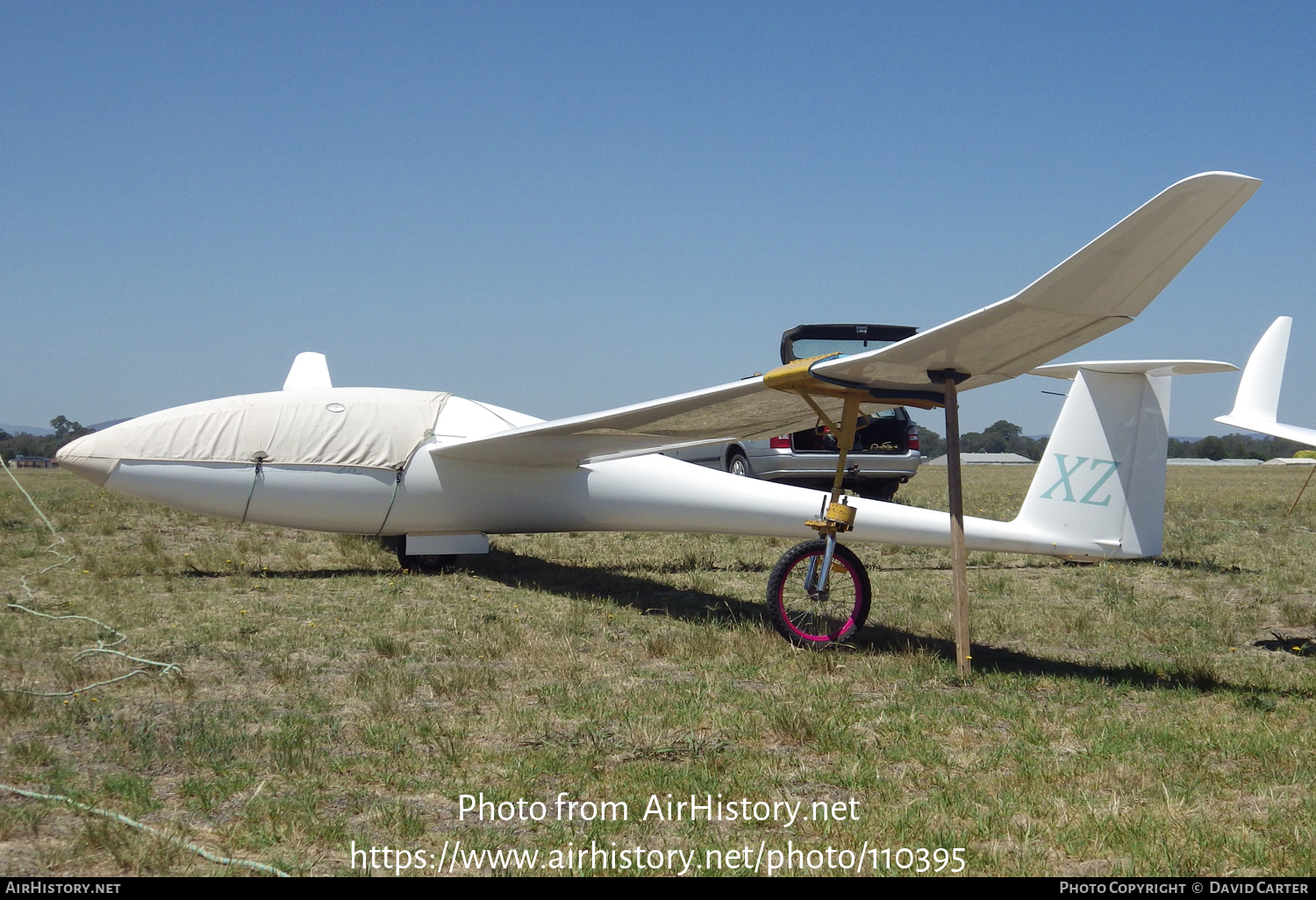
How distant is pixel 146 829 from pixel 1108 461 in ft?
25.8

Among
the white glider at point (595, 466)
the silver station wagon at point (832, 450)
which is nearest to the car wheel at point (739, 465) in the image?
the silver station wagon at point (832, 450)

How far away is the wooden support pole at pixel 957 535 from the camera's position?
19.7 ft

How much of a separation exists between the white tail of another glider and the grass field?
1669 mm

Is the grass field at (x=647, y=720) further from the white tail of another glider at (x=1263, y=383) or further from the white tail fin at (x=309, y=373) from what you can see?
the white tail fin at (x=309, y=373)

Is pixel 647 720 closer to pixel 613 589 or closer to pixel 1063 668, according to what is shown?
pixel 1063 668

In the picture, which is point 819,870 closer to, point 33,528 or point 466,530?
point 466,530

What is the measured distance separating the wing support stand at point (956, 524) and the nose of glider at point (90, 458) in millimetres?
7934

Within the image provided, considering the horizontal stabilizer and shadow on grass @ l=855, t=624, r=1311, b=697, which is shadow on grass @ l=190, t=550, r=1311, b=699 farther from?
the horizontal stabilizer

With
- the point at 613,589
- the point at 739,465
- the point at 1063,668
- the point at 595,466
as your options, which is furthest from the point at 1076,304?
the point at 739,465

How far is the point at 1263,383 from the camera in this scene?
9.13 meters

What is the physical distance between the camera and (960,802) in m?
3.68

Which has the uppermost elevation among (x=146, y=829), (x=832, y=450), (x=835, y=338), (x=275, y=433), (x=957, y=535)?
(x=835, y=338)

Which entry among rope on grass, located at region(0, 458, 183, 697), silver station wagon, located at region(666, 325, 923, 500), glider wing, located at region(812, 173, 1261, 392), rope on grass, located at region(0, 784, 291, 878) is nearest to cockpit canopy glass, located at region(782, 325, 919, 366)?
silver station wagon, located at region(666, 325, 923, 500)

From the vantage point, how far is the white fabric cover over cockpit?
955 cm
